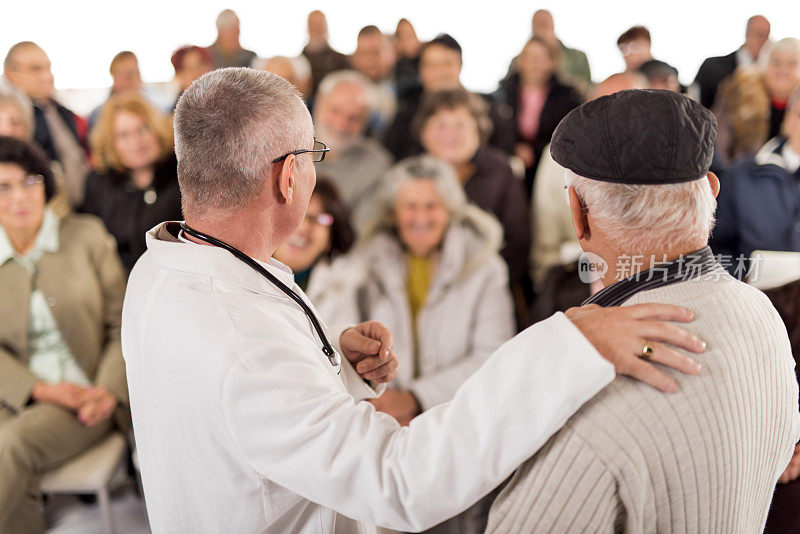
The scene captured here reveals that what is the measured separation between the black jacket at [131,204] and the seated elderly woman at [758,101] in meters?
2.61

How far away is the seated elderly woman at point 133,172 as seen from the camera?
2.99 meters

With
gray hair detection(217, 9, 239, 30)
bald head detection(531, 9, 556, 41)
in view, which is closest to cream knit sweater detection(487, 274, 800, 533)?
bald head detection(531, 9, 556, 41)

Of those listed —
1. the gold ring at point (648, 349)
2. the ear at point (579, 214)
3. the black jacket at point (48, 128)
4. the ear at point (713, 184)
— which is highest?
the ear at point (713, 184)

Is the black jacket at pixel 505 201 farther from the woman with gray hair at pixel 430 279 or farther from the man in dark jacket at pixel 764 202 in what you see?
the man in dark jacket at pixel 764 202

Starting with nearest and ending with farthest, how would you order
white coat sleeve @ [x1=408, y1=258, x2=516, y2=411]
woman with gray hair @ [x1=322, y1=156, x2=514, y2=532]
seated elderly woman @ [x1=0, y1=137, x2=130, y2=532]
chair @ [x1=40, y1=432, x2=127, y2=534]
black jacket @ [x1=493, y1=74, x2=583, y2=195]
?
chair @ [x1=40, y1=432, x2=127, y2=534] < seated elderly woman @ [x1=0, y1=137, x2=130, y2=532] < white coat sleeve @ [x1=408, y1=258, x2=516, y2=411] < woman with gray hair @ [x1=322, y1=156, x2=514, y2=532] < black jacket @ [x1=493, y1=74, x2=583, y2=195]

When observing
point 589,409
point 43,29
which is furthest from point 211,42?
point 589,409

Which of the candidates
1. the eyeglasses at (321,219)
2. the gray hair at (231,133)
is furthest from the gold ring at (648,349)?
the eyeglasses at (321,219)

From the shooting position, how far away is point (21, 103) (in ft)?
9.88

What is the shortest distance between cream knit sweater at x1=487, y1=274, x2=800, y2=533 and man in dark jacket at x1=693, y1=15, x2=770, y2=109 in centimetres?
346

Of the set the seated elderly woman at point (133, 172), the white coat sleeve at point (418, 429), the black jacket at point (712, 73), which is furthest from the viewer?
the black jacket at point (712, 73)

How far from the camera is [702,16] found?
405 cm

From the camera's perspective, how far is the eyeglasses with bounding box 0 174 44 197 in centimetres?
241

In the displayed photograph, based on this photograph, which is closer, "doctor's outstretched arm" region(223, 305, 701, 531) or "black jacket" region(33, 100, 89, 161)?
"doctor's outstretched arm" region(223, 305, 701, 531)

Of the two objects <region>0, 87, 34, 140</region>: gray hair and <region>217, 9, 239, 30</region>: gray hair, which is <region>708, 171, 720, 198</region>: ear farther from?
<region>217, 9, 239, 30</region>: gray hair
